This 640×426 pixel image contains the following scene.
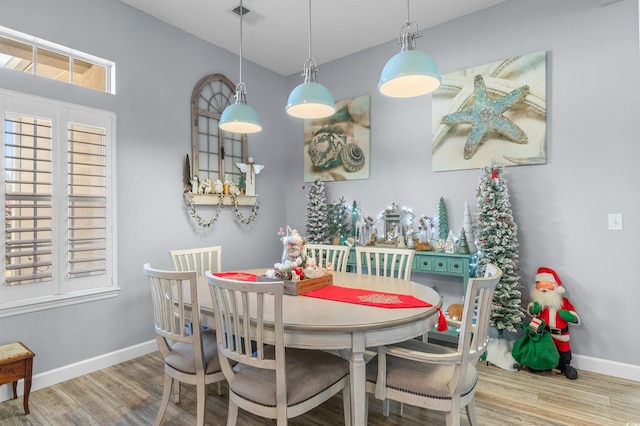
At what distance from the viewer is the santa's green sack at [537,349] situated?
279cm

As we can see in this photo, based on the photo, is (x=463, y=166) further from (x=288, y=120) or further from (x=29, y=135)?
(x=29, y=135)

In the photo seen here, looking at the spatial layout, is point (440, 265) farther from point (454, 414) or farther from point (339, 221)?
point (454, 414)

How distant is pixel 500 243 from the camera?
3.00 m

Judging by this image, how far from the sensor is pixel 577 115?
9.67 feet

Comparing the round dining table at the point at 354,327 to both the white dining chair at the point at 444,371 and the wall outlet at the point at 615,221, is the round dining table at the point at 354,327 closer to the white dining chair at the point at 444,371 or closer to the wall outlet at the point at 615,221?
the white dining chair at the point at 444,371

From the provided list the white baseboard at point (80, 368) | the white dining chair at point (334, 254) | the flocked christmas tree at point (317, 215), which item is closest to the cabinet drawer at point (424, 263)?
the white dining chair at point (334, 254)

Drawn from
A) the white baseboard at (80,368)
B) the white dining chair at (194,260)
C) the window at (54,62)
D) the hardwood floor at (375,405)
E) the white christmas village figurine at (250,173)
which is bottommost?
the hardwood floor at (375,405)

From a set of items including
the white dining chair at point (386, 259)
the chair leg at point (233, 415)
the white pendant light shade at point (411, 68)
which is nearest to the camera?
the chair leg at point (233, 415)

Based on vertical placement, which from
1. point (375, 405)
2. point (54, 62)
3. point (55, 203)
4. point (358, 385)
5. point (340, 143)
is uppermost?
point (54, 62)

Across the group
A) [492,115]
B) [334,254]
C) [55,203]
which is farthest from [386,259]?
[55,203]

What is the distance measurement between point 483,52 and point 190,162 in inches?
122

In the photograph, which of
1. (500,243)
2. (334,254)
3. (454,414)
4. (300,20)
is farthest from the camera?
(300,20)

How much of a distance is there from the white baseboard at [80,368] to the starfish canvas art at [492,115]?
333 cm

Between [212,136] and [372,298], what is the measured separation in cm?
281
